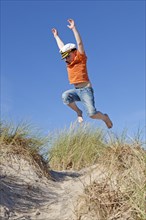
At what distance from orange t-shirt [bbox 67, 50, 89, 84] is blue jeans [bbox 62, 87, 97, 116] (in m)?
0.17

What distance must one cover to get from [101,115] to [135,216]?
139 inches

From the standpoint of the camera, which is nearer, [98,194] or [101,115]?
[98,194]

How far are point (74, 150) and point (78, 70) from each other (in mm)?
2399

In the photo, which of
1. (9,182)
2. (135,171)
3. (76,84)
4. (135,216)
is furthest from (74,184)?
(135,216)

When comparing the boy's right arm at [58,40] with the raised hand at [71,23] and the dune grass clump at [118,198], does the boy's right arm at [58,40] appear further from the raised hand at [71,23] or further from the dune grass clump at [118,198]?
the dune grass clump at [118,198]

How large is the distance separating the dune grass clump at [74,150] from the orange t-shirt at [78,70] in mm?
1717

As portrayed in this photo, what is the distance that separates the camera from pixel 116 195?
4.10 m

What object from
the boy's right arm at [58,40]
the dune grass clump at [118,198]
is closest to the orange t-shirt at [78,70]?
the boy's right arm at [58,40]

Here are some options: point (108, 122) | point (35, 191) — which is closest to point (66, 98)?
point (108, 122)

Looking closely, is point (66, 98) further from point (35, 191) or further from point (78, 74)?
point (35, 191)

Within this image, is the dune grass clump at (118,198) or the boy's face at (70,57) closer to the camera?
the dune grass clump at (118,198)

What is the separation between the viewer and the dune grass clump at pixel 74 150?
8352 millimetres

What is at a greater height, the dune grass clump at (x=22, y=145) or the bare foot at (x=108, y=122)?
the bare foot at (x=108, y=122)

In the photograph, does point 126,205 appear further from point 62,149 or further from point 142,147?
point 62,149
